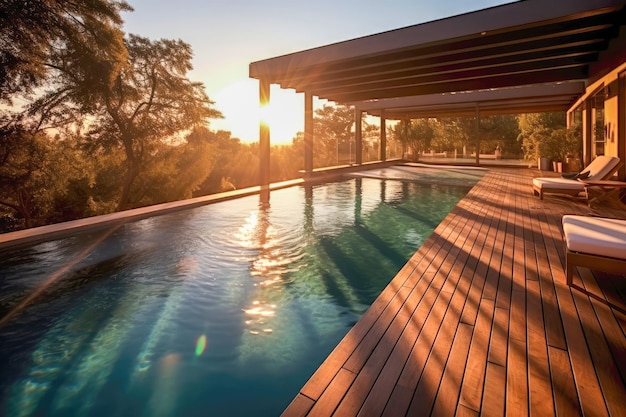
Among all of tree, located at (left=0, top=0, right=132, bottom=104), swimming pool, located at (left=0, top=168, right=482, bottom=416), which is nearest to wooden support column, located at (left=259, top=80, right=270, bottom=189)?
swimming pool, located at (left=0, top=168, right=482, bottom=416)

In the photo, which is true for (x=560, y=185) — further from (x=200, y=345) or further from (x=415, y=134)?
(x=415, y=134)

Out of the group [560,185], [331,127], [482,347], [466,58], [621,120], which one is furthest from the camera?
[331,127]

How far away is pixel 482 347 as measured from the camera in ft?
7.03

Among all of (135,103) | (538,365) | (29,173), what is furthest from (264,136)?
(538,365)

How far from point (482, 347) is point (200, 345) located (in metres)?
2.15

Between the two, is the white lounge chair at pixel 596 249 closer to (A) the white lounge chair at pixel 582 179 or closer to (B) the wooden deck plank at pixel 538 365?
(B) the wooden deck plank at pixel 538 365

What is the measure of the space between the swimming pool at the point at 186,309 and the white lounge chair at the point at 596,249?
182cm

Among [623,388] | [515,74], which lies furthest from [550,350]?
[515,74]

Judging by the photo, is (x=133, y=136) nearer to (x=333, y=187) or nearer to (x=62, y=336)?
(x=333, y=187)

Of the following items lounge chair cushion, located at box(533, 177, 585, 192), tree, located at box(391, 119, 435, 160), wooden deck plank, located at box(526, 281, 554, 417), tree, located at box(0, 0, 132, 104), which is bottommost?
wooden deck plank, located at box(526, 281, 554, 417)

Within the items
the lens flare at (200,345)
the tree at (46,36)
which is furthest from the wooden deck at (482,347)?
the tree at (46,36)

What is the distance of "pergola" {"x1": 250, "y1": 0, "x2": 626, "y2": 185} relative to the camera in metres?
6.87

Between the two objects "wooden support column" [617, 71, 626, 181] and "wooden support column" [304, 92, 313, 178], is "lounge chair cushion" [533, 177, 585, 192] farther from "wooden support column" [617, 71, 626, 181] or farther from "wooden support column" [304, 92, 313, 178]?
"wooden support column" [304, 92, 313, 178]

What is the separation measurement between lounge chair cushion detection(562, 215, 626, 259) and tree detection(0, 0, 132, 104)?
13.8 m
